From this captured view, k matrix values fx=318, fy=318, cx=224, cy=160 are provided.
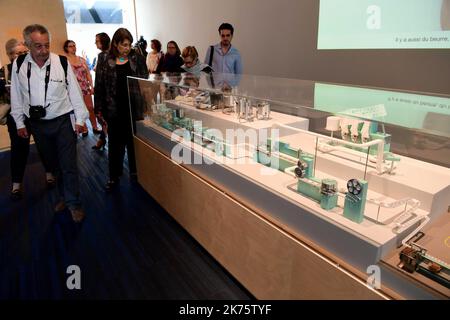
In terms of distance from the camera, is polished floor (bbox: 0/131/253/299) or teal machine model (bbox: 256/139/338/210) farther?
polished floor (bbox: 0/131/253/299)

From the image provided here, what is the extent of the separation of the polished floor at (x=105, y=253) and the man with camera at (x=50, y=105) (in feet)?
0.94

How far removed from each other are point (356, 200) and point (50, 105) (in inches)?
89.2

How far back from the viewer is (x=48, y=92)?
2400 millimetres

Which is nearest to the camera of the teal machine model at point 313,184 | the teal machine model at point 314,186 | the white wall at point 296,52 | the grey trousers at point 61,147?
the teal machine model at point 313,184

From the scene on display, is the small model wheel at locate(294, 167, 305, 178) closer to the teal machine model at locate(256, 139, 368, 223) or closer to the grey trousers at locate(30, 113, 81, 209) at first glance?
the teal machine model at locate(256, 139, 368, 223)

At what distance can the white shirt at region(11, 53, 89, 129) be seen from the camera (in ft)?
7.76

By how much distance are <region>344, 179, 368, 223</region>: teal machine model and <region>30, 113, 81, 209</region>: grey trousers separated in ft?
7.31

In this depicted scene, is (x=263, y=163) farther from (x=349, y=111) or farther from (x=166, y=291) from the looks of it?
(x=166, y=291)

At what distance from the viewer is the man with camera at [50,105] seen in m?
2.34

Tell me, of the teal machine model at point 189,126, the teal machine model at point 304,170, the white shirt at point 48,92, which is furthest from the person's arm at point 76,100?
the teal machine model at point 304,170

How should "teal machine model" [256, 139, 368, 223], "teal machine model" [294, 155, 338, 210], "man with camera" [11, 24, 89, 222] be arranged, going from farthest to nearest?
→ 1. "man with camera" [11, 24, 89, 222]
2. "teal machine model" [294, 155, 338, 210]
3. "teal machine model" [256, 139, 368, 223]

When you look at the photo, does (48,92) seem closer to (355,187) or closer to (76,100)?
(76,100)

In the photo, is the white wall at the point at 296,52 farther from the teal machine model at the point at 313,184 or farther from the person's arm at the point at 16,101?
the person's arm at the point at 16,101
